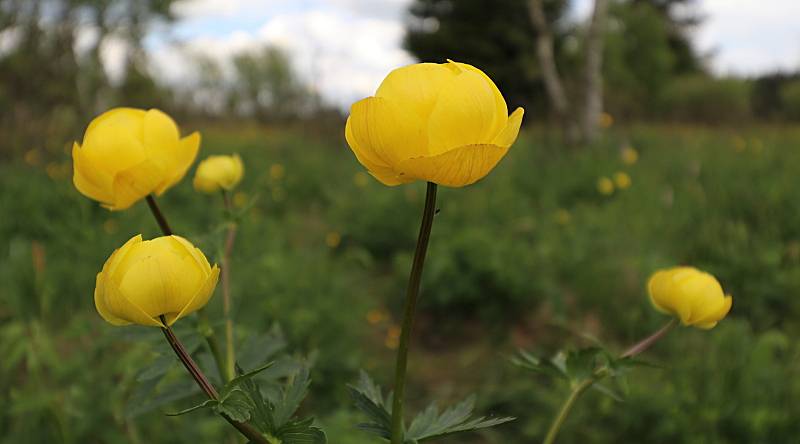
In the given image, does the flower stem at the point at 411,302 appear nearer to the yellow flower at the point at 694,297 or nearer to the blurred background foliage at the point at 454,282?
the blurred background foliage at the point at 454,282

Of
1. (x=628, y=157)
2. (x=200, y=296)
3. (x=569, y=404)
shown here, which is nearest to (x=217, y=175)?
(x=200, y=296)

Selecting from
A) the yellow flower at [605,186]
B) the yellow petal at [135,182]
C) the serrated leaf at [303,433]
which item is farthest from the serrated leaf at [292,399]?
the yellow flower at [605,186]

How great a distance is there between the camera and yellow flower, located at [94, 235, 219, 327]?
41cm

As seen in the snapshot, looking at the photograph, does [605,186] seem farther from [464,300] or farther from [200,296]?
[200,296]

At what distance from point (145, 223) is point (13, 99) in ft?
10.7

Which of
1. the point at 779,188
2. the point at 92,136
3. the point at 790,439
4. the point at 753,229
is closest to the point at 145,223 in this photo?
the point at 92,136

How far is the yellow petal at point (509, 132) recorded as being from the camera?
1.42 ft

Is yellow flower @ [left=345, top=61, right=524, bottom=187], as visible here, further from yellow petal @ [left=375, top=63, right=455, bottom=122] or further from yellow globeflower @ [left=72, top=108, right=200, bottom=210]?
yellow globeflower @ [left=72, top=108, right=200, bottom=210]

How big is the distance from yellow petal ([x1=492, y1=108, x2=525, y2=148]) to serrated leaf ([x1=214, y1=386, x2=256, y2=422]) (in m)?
0.23

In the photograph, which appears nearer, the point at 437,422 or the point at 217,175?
the point at 437,422

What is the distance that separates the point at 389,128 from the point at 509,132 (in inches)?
3.4

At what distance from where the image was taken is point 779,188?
2.88 metres

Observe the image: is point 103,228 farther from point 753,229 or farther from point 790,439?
→ point 753,229

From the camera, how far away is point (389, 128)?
41 cm
